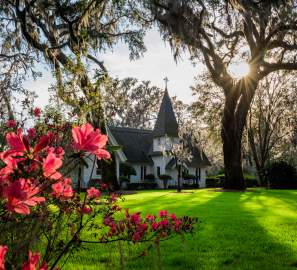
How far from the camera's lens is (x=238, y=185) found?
2531 centimetres

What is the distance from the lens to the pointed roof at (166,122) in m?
41.0

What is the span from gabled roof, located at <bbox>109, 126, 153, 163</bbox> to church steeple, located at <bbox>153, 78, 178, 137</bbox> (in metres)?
2.71

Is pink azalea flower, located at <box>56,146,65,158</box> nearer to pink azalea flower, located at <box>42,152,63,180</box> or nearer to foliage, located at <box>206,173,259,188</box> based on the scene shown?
pink azalea flower, located at <box>42,152,63,180</box>

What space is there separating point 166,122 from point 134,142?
488 centimetres

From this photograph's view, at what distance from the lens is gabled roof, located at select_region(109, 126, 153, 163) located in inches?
1666

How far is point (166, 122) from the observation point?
41.3 m

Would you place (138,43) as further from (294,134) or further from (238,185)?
(294,134)

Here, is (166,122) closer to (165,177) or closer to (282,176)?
(165,177)

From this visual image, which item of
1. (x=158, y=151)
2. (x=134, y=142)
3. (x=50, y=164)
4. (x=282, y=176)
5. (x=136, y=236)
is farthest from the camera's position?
(x=134, y=142)

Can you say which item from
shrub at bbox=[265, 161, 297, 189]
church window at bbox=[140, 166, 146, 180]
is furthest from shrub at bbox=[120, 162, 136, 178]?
shrub at bbox=[265, 161, 297, 189]

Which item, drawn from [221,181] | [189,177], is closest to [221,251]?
[221,181]

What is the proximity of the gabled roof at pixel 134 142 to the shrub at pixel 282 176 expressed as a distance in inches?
612

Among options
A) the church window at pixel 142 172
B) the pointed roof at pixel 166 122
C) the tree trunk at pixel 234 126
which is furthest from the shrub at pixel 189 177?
the tree trunk at pixel 234 126

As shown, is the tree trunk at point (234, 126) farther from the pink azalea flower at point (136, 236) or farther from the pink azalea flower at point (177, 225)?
the pink azalea flower at point (136, 236)
